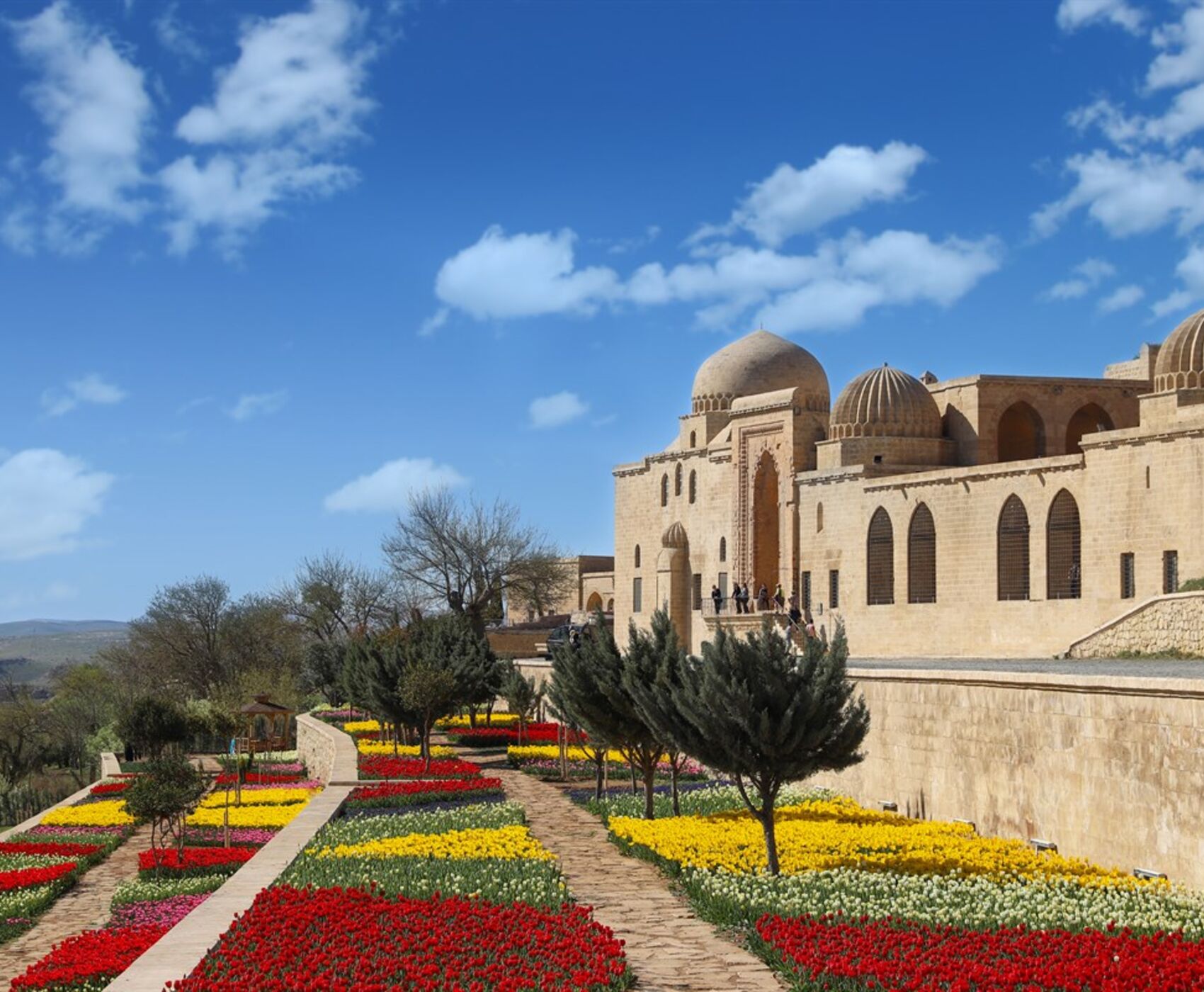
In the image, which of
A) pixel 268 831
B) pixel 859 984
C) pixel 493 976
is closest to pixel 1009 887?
pixel 859 984

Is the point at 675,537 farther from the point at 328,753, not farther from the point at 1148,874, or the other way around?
the point at 1148,874

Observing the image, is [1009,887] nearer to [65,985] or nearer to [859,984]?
[859,984]

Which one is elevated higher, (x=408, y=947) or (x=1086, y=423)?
(x=1086, y=423)

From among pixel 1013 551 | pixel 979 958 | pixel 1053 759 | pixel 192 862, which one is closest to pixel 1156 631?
pixel 1013 551

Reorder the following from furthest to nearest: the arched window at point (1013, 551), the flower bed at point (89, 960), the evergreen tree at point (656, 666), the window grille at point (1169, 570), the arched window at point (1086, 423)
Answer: the arched window at point (1086, 423), the arched window at point (1013, 551), the window grille at point (1169, 570), the evergreen tree at point (656, 666), the flower bed at point (89, 960)

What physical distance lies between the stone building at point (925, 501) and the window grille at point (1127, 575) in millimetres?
30

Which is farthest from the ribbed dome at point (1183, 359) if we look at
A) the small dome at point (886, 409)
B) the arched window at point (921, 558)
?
the small dome at point (886, 409)

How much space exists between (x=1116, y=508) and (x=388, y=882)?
792 inches

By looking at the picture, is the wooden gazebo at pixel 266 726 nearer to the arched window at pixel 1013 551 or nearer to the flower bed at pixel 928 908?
the flower bed at pixel 928 908

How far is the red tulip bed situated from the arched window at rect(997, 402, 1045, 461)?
29.4 metres

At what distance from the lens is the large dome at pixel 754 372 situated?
4544 centimetres

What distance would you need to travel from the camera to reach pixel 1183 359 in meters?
28.9

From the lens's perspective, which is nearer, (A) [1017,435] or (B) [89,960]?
(B) [89,960]

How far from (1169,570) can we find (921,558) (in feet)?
25.0
